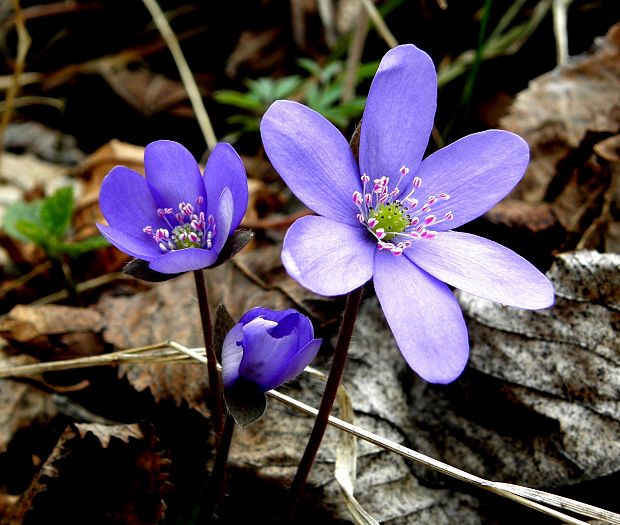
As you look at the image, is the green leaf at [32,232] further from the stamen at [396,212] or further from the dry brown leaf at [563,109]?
the dry brown leaf at [563,109]

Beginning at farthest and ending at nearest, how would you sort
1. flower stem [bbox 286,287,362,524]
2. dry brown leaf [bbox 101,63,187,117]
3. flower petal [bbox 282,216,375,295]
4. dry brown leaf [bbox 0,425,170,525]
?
dry brown leaf [bbox 101,63,187,117] < dry brown leaf [bbox 0,425,170,525] < flower stem [bbox 286,287,362,524] < flower petal [bbox 282,216,375,295]

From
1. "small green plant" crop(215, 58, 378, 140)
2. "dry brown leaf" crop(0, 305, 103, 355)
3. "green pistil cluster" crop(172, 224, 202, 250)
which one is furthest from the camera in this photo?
"small green plant" crop(215, 58, 378, 140)

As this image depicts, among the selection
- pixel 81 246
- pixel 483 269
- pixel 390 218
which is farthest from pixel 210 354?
pixel 81 246

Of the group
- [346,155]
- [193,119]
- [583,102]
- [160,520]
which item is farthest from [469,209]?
[193,119]

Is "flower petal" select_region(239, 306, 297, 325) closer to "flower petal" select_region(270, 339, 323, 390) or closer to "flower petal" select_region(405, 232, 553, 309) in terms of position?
"flower petal" select_region(270, 339, 323, 390)

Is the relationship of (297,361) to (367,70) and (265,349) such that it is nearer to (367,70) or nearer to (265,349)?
(265,349)

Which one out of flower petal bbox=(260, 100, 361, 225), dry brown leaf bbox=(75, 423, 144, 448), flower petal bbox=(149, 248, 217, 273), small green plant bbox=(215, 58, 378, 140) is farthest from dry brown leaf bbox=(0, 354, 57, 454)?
small green plant bbox=(215, 58, 378, 140)

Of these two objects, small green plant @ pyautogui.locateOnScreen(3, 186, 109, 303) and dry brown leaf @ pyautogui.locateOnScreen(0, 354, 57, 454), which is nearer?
dry brown leaf @ pyautogui.locateOnScreen(0, 354, 57, 454)
